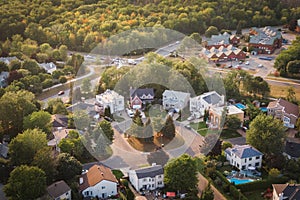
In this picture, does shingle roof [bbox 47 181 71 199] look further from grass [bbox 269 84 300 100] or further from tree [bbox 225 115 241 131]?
grass [bbox 269 84 300 100]

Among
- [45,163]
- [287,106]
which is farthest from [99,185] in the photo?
[287,106]

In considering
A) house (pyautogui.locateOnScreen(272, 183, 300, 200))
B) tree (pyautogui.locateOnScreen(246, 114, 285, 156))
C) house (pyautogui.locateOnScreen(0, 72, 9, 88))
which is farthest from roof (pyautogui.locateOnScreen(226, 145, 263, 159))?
house (pyautogui.locateOnScreen(0, 72, 9, 88))

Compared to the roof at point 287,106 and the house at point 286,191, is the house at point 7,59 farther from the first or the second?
the house at point 286,191

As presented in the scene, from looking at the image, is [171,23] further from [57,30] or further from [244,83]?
[244,83]

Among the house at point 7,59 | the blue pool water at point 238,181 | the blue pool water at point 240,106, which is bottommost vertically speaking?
the blue pool water at point 238,181

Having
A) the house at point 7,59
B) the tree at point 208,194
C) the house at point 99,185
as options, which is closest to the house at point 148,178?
the house at point 99,185

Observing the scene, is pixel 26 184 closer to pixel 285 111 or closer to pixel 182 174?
pixel 182 174

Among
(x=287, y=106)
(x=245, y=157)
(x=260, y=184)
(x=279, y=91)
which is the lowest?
(x=279, y=91)
